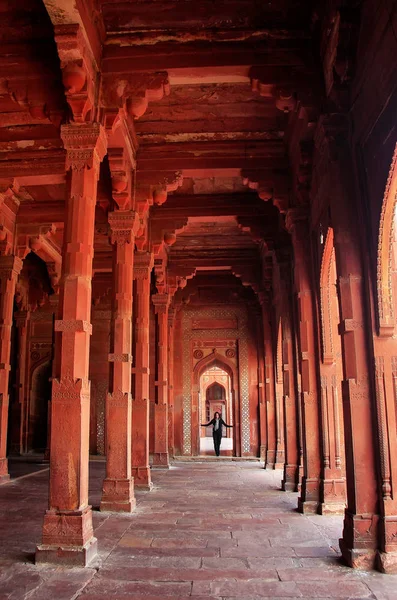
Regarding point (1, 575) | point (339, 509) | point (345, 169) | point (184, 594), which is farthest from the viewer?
point (339, 509)

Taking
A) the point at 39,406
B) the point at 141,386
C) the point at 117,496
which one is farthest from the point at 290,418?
the point at 39,406

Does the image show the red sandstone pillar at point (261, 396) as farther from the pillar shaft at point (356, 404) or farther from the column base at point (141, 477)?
the pillar shaft at point (356, 404)

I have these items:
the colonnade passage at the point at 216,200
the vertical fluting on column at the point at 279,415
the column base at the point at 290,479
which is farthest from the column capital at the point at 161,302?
the column base at the point at 290,479

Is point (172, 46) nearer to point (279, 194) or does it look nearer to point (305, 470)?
point (279, 194)

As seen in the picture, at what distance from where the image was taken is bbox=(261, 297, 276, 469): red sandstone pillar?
14.7 m

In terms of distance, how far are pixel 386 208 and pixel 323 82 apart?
2382 mm

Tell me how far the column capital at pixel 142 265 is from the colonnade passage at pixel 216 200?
3 cm

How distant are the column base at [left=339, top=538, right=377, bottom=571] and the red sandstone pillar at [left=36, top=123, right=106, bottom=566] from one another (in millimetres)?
2521

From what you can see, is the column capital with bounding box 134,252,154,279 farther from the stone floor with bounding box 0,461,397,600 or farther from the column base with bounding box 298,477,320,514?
the column base with bounding box 298,477,320,514

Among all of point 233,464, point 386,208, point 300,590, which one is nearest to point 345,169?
point 386,208

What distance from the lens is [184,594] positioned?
14.3 feet

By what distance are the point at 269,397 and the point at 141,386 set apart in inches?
256

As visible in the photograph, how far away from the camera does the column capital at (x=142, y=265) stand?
10.9 meters

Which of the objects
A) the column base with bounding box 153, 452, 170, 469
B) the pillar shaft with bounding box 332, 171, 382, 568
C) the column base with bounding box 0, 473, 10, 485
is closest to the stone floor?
the pillar shaft with bounding box 332, 171, 382, 568
